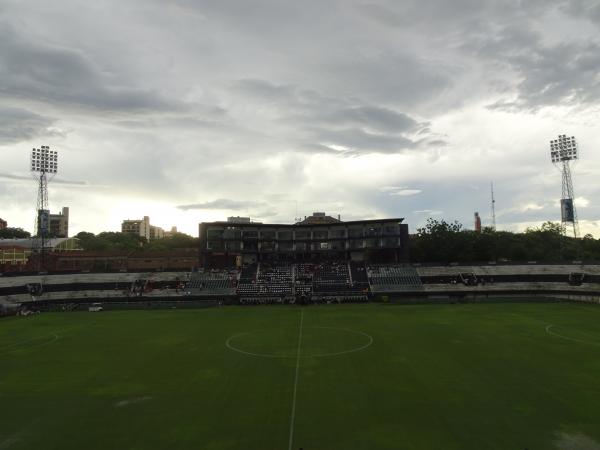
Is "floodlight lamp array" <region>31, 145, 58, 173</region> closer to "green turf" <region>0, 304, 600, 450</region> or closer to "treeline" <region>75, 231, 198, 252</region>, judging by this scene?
"green turf" <region>0, 304, 600, 450</region>

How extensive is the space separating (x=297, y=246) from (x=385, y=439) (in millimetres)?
82307

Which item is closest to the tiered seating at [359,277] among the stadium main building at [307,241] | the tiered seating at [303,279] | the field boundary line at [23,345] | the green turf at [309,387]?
the stadium main building at [307,241]

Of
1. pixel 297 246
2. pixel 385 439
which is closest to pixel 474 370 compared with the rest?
pixel 385 439

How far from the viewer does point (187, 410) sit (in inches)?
847

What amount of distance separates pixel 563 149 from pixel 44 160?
357 ft

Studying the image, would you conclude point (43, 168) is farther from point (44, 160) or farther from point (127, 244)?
point (127, 244)

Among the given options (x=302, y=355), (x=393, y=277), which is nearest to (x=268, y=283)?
(x=393, y=277)

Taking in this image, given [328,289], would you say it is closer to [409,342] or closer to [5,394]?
[409,342]

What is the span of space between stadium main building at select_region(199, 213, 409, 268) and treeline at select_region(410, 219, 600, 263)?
15.0 metres

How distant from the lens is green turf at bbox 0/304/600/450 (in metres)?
18.3

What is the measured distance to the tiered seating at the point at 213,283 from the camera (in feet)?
279

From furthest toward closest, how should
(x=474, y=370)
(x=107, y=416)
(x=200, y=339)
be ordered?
1. (x=200, y=339)
2. (x=474, y=370)
3. (x=107, y=416)

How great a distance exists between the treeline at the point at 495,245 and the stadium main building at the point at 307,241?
49.2 feet

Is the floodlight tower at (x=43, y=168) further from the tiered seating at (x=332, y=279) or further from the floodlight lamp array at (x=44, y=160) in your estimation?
the tiered seating at (x=332, y=279)
